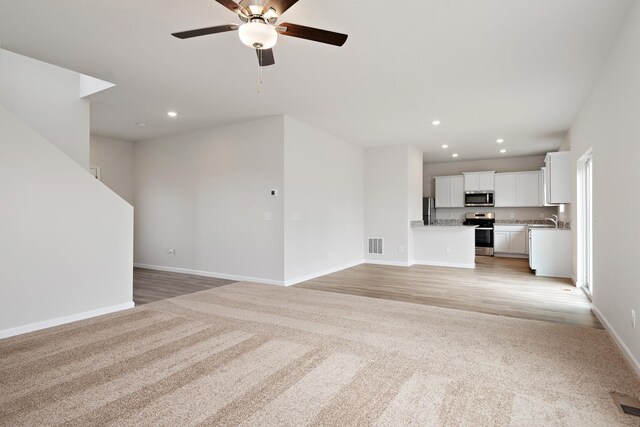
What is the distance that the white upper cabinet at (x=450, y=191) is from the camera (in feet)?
31.6

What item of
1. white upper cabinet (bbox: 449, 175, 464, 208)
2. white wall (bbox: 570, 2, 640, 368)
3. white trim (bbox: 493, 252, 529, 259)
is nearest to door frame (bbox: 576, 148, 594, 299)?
white wall (bbox: 570, 2, 640, 368)

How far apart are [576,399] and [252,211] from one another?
464cm

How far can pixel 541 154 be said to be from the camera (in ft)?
28.7

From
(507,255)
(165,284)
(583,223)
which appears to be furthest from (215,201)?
(507,255)

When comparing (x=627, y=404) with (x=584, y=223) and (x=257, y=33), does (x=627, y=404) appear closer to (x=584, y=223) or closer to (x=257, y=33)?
(x=257, y=33)

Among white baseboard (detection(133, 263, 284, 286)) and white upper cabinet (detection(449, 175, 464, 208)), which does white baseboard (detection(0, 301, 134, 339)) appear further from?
white upper cabinet (detection(449, 175, 464, 208))

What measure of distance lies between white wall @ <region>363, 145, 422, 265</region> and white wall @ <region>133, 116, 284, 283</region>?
311 centimetres

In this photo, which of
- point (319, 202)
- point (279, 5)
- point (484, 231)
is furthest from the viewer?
point (484, 231)

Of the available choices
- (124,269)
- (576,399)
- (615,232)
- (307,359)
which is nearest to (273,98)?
(124,269)

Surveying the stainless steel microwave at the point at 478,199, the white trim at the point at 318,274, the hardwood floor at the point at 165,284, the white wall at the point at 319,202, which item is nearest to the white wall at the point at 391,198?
the white wall at the point at 319,202

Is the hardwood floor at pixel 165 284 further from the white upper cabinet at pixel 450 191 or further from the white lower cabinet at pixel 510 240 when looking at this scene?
the white lower cabinet at pixel 510 240

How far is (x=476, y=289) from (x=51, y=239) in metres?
5.38

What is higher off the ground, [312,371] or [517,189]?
[517,189]

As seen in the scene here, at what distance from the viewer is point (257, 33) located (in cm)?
223
